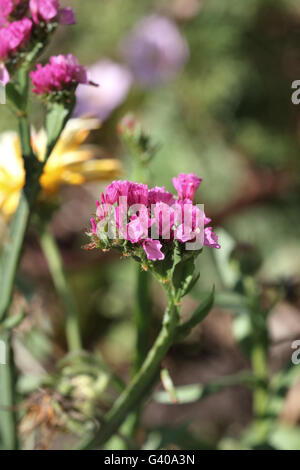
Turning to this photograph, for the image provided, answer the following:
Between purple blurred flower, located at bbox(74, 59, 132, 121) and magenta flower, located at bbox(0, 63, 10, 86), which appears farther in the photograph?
purple blurred flower, located at bbox(74, 59, 132, 121)

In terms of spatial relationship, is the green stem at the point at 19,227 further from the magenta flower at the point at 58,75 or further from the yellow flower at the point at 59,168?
the yellow flower at the point at 59,168

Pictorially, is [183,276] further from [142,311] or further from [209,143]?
[209,143]

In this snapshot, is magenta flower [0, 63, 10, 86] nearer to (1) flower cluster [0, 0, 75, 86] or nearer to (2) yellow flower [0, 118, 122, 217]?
(1) flower cluster [0, 0, 75, 86]

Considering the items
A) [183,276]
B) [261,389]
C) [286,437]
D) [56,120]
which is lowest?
[286,437]

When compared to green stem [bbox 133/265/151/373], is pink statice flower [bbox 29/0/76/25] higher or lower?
higher

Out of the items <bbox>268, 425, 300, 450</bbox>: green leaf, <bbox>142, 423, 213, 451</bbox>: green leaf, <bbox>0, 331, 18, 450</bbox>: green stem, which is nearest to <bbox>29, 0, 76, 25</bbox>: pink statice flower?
<bbox>0, 331, 18, 450</bbox>: green stem

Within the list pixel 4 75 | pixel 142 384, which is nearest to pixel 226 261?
pixel 142 384
